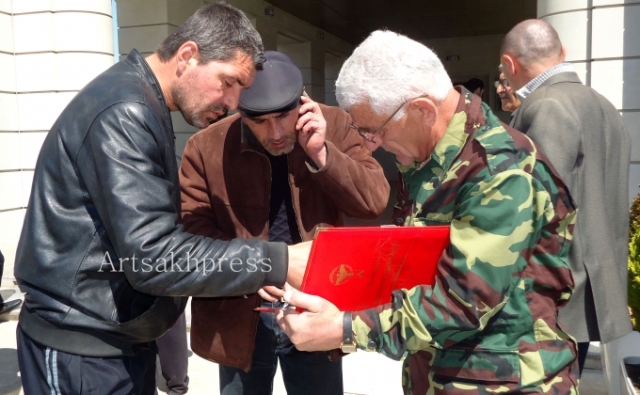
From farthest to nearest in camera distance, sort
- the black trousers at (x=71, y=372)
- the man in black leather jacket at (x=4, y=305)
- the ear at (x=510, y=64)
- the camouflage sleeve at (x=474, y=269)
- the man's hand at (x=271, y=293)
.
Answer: the man in black leather jacket at (x=4, y=305) → the ear at (x=510, y=64) → the man's hand at (x=271, y=293) → the black trousers at (x=71, y=372) → the camouflage sleeve at (x=474, y=269)

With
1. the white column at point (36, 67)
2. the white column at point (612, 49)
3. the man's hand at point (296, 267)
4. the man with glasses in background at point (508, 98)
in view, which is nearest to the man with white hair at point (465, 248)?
the man's hand at point (296, 267)

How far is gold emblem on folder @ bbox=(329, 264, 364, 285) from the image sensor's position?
4.65 feet

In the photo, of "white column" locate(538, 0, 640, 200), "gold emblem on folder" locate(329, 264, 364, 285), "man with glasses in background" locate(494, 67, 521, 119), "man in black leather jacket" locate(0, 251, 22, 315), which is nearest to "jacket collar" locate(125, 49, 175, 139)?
"gold emblem on folder" locate(329, 264, 364, 285)

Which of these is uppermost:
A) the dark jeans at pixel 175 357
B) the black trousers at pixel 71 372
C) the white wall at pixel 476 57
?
the white wall at pixel 476 57

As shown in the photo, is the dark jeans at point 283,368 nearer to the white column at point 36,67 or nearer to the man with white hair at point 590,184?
the man with white hair at point 590,184

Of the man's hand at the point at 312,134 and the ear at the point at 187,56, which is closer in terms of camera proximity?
the ear at the point at 187,56

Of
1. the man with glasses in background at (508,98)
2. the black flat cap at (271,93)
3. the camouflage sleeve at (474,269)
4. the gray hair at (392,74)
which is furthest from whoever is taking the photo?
the man with glasses in background at (508,98)

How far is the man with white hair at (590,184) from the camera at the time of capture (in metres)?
2.38

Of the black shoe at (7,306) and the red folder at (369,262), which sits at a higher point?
the red folder at (369,262)

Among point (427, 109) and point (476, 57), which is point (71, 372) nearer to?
point (427, 109)

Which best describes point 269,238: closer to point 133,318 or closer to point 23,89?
point 133,318

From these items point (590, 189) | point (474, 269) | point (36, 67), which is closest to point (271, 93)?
point (474, 269)

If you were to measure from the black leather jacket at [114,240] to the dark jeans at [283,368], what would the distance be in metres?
0.68

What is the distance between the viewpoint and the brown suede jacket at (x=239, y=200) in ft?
6.99
